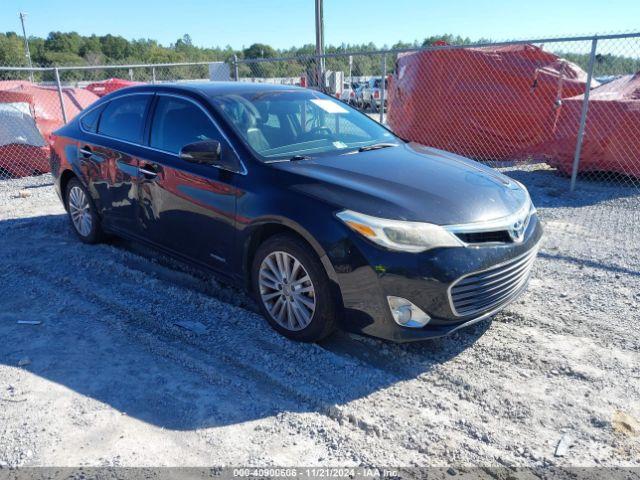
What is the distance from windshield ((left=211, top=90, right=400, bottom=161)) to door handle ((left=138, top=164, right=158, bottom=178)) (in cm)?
78

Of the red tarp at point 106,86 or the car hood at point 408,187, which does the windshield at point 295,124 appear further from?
the red tarp at point 106,86

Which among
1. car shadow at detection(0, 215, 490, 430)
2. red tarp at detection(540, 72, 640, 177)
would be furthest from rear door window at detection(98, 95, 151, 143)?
red tarp at detection(540, 72, 640, 177)

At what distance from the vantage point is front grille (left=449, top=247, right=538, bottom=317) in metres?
3.10

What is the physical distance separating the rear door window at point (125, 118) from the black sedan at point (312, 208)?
2 cm

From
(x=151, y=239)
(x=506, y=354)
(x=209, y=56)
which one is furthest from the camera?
(x=209, y=56)

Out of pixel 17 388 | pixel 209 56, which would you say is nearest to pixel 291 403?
pixel 17 388

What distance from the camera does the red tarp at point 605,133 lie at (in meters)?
7.73

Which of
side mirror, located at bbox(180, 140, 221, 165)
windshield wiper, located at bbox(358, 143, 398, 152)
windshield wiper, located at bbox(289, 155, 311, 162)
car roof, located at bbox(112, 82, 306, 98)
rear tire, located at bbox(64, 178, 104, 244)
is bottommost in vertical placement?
rear tire, located at bbox(64, 178, 104, 244)

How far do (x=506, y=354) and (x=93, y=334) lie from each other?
2898 millimetres

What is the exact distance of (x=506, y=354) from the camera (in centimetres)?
346

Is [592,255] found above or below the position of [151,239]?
below

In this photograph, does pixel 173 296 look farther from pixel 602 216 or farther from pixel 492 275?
pixel 602 216

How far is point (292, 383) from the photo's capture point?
3.16 m

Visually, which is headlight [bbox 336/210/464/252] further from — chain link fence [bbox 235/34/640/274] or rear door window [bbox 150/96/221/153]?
chain link fence [bbox 235/34/640/274]
